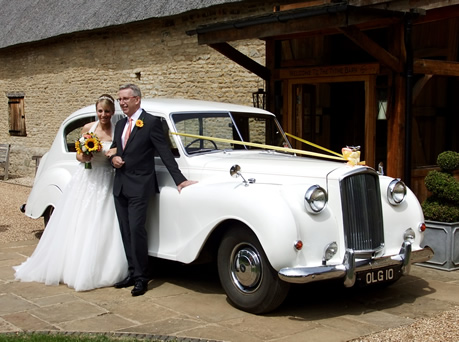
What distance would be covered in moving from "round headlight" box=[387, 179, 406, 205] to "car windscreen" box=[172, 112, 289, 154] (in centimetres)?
123

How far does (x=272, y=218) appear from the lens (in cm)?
464

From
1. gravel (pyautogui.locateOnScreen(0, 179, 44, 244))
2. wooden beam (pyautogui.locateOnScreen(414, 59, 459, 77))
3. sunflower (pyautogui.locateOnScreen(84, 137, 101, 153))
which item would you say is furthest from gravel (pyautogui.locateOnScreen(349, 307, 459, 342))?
gravel (pyautogui.locateOnScreen(0, 179, 44, 244))

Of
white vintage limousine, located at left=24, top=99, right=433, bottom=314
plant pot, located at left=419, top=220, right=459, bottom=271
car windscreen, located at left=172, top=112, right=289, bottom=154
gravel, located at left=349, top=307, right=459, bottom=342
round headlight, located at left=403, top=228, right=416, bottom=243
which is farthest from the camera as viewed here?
plant pot, located at left=419, top=220, right=459, bottom=271

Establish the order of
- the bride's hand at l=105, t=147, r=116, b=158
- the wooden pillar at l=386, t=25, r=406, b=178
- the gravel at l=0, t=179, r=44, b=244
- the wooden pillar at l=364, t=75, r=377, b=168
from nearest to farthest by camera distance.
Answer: the bride's hand at l=105, t=147, r=116, b=158
the wooden pillar at l=386, t=25, r=406, b=178
the wooden pillar at l=364, t=75, r=377, b=168
the gravel at l=0, t=179, r=44, b=244

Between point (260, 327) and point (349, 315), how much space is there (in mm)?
819

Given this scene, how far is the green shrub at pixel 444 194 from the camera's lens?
6.56 m

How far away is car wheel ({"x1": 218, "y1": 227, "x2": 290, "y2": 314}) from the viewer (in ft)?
15.7

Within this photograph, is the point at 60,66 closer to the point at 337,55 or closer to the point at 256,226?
the point at 337,55

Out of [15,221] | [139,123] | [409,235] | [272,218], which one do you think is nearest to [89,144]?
[139,123]

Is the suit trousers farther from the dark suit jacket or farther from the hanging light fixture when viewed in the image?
the hanging light fixture

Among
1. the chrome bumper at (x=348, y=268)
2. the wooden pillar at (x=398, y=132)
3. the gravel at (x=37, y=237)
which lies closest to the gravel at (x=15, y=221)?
the gravel at (x=37, y=237)

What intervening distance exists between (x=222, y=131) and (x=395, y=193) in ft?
6.16

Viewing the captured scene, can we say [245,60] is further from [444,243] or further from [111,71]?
[111,71]

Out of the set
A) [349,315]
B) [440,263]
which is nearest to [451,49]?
[440,263]
